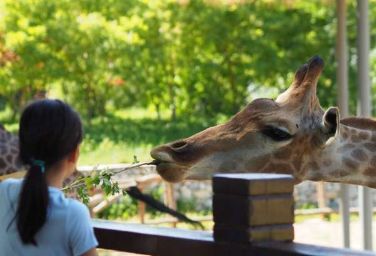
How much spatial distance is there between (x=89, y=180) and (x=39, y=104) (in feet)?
3.04

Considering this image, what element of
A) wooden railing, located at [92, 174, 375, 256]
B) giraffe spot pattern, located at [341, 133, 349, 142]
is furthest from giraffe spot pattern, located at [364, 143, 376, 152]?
wooden railing, located at [92, 174, 375, 256]

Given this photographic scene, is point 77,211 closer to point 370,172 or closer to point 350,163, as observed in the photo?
point 350,163

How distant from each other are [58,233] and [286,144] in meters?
2.07

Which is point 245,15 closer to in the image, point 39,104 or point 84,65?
point 84,65

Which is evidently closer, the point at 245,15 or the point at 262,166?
the point at 262,166

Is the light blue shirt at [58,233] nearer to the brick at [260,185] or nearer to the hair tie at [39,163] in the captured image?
the hair tie at [39,163]

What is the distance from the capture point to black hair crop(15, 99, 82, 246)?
1.91m

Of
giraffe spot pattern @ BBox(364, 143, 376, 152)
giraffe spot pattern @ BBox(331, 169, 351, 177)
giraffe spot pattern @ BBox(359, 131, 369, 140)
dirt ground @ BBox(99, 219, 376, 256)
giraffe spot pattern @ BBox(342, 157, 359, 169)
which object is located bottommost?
dirt ground @ BBox(99, 219, 376, 256)

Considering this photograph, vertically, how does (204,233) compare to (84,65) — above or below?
below

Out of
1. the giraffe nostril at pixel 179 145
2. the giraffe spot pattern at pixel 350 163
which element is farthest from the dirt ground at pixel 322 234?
the giraffe nostril at pixel 179 145

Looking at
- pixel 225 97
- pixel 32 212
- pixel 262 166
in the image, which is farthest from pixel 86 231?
pixel 225 97

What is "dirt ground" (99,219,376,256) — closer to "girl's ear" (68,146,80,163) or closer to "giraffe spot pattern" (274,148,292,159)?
"giraffe spot pattern" (274,148,292,159)

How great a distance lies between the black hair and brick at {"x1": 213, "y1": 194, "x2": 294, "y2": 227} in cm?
42

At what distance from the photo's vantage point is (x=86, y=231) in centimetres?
189
